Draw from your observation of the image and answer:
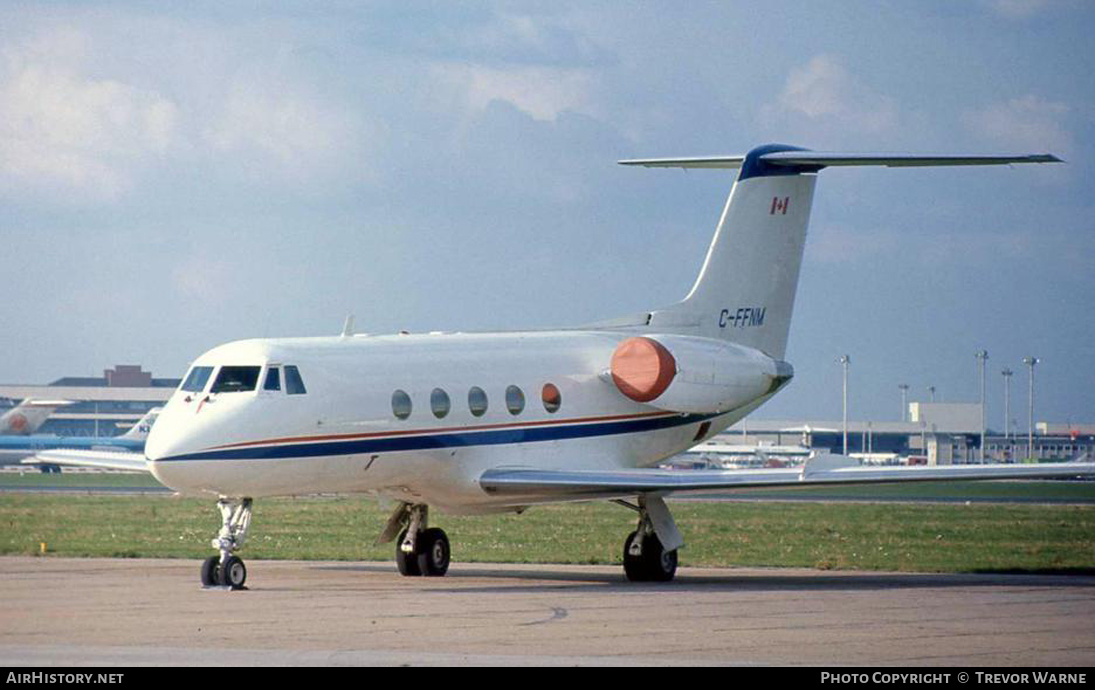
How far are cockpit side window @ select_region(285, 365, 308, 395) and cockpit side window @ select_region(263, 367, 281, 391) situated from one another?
0.11 meters

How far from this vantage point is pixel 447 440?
85.0 ft

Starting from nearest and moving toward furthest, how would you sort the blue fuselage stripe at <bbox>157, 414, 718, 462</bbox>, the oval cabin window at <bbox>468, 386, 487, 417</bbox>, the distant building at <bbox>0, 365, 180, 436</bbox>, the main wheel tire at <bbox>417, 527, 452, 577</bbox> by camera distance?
the blue fuselage stripe at <bbox>157, 414, 718, 462</bbox>, the oval cabin window at <bbox>468, 386, 487, 417</bbox>, the main wheel tire at <bbox>417, 527, 452, 577</bbox>, the distant building at <bbox>0, 365, 180, 436</bbox>

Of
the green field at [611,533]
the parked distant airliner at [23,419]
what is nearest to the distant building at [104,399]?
the parked distant airliner at [23,419]

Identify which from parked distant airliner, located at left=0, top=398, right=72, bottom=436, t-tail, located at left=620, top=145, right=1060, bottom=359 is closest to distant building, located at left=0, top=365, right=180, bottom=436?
parked distant airliner, located at left=0, top=398, right=72, bottom=436

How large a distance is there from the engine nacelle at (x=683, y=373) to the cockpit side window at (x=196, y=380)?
699 centimetres

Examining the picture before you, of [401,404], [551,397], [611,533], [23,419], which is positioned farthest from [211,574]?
[23,419]

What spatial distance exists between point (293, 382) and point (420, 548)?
13.8ft

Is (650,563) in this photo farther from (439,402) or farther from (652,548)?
(439,402)

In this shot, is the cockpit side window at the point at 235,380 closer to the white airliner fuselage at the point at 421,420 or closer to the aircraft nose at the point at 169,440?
the white airliner fuselage at the point at 421,420

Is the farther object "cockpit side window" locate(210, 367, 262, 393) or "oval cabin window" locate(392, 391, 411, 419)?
"oval cabin window" locate(392, 391, 411, 419)

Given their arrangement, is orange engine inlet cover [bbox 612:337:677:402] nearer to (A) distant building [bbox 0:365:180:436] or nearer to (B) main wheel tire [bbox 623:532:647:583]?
(B) main wheel tire [bbox 623:532:647:583]

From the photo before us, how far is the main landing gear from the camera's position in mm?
23016

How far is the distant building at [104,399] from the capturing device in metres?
171

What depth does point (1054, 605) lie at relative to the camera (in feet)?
70.6
